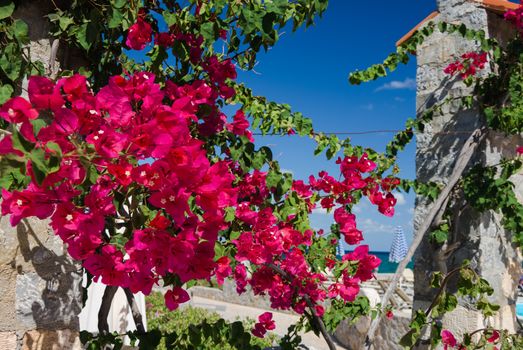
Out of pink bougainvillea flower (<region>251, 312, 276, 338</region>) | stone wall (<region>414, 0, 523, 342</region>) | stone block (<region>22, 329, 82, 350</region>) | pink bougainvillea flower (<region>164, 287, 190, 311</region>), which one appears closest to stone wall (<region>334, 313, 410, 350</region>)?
stone wall (<region>414, 0, 523, 342</region>)

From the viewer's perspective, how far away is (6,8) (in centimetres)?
140

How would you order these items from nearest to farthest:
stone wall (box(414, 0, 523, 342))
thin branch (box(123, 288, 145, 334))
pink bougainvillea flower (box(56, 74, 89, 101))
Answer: pink bougainvillea flower (box(56, 74, 89, 101)) → thin branch (box(123, 288, 145, 334)) → stone wall (box(414, 0, 523, 342))

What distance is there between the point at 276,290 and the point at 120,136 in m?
1.98

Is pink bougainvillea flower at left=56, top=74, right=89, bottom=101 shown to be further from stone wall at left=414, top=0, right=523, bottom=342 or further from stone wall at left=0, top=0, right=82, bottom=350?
stone wall at left=414, top=0, right=523, bottom=342

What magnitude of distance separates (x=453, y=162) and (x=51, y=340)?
11.1 feet

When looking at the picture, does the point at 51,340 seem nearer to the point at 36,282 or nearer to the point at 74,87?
the point at 36,282

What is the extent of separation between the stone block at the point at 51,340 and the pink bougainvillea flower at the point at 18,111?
1.01 meters

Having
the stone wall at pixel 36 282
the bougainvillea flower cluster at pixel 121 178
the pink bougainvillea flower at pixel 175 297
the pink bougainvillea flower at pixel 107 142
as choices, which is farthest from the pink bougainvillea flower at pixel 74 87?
the stone wall at pixel 36 282

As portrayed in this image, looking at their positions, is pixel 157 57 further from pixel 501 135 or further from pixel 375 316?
pixel 501 135

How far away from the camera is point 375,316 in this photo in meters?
2.54

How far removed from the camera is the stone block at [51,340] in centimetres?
153

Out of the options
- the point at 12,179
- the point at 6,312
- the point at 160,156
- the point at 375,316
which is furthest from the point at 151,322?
the point at 160,156

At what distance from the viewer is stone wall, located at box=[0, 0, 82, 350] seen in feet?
4.88

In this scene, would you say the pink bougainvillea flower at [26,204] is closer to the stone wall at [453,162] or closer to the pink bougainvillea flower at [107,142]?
the pink bougainvillea flower at [107,142]
